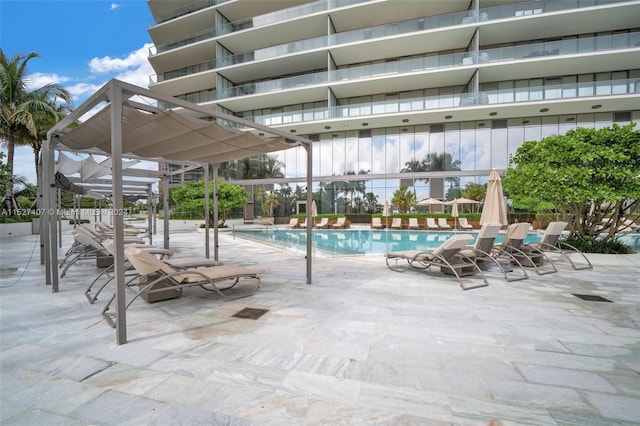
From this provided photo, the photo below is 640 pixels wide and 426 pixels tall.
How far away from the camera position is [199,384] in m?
2.30

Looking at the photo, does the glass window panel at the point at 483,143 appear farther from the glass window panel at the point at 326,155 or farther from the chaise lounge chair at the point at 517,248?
the chaise lounge chair at the point at 517,248

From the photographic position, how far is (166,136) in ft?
14.5

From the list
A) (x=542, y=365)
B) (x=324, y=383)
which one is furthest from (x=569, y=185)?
(x=324, y=383)

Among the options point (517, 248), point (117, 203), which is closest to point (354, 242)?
point (517, 248)

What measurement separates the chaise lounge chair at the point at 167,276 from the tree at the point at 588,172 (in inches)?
338

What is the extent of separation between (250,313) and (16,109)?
18023mm

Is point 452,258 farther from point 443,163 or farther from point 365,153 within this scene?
point 365,153

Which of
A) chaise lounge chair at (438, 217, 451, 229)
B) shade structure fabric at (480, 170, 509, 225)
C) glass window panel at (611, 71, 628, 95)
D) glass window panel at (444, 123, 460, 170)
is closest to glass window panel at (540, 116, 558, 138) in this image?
glass window panel at (611, 71, 628, 95)

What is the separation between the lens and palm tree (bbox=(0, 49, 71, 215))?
14133 mm

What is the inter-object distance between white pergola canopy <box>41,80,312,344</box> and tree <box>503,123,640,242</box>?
735 cm

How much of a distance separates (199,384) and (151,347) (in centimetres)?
98

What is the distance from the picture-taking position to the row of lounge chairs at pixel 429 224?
771 inches

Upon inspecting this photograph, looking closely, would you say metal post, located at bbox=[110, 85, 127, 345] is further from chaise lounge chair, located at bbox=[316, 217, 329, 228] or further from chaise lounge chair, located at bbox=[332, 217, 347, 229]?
chaise lounge chair, located at bbox=[316, 217, 329, 228]

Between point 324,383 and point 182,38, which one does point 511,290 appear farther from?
point 182,38
